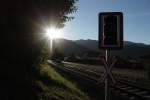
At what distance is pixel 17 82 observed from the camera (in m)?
11.3

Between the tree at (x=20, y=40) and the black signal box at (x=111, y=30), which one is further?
the tree at (x=20, y=40)

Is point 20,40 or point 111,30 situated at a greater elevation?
point 111,30

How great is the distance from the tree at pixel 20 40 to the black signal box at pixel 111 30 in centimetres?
304

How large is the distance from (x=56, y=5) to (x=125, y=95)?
8.72 meters

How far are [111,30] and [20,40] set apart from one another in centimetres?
346

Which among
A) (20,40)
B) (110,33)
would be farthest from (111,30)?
(20,40)

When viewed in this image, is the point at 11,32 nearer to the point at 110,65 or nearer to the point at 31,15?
the point at 31,15

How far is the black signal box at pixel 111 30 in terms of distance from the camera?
8.95 meters

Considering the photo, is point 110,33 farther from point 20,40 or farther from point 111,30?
point 20,40

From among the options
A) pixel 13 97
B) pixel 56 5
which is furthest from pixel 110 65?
pixel 56 5

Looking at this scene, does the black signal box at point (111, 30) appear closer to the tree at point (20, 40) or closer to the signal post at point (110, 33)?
the signal post at point (110, 33)

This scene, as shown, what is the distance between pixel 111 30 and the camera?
898 centimetres

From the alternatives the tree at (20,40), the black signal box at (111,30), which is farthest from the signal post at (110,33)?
the tree at (20,40)

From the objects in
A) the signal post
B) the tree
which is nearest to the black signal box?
the signal post
